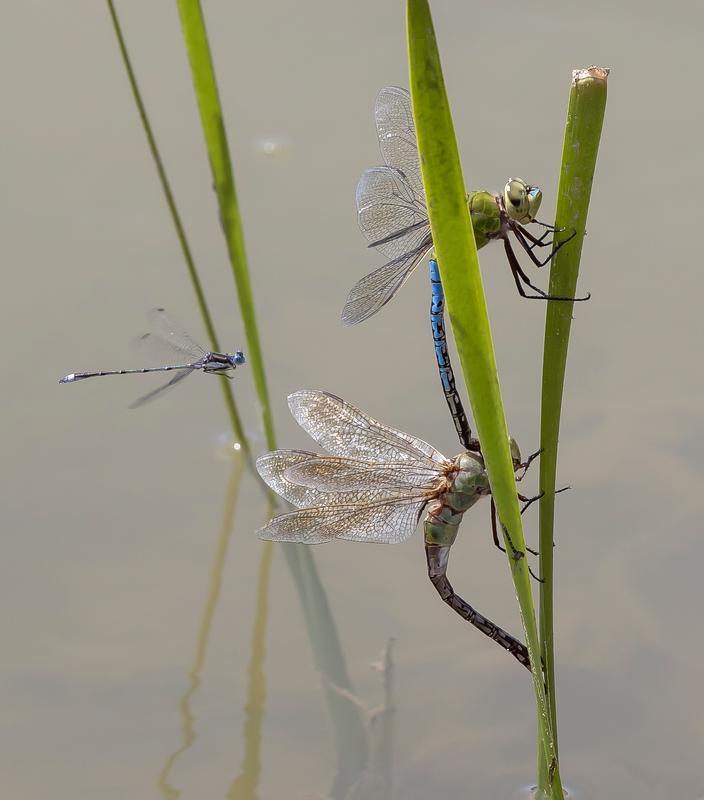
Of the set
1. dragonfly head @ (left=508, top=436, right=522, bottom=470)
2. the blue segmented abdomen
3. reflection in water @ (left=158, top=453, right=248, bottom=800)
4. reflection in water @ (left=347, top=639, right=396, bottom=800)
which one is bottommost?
reflection in water @ (left=347, top=639, right=396, bottom=800)

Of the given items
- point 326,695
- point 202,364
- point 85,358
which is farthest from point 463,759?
point 85,358

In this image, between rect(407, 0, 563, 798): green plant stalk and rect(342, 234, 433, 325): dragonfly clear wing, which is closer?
rect(407, 0, 563, 798): green plant stalk

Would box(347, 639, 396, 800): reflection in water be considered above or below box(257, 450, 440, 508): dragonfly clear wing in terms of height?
below

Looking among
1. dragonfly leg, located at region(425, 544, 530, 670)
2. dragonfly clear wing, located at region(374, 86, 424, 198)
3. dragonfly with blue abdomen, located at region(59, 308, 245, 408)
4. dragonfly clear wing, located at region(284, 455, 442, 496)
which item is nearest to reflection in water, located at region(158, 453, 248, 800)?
dragonfly with blue abdomen, located at region(59, 308, 245, 408)

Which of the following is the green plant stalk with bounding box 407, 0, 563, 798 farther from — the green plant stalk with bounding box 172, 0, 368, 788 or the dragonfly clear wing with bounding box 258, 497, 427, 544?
the green plant stalk with bounding box 172, 0, 368, 788

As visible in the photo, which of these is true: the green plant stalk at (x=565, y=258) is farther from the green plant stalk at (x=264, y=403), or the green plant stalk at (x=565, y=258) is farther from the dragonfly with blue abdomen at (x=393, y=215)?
the green plant stalk at (x=264, y=403)
